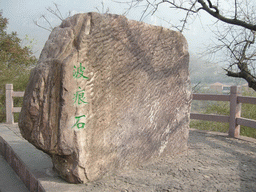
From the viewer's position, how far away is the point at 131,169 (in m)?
3.14

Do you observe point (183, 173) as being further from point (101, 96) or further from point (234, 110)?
point (234, 110)

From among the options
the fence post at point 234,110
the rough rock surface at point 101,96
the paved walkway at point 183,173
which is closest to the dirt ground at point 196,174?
the paved walkway at point 183,173

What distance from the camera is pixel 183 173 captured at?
306 cm

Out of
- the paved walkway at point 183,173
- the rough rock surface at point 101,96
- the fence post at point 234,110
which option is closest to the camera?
the rough rock surface at point 101,96

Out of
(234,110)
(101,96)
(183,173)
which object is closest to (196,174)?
(183,173)

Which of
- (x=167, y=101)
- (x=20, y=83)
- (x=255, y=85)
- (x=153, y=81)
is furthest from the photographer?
(x=20, y=83)

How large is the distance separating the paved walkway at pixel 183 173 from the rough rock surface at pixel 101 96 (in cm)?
15

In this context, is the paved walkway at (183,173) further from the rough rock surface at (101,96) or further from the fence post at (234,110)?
the fence post at (234,110)

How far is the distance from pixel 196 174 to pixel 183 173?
0.16 m

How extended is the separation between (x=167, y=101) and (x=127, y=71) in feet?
2.96

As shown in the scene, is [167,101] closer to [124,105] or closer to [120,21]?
[124,105]

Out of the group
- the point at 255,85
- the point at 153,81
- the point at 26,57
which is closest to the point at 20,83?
the point at 26,57

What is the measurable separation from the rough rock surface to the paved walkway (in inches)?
5.8

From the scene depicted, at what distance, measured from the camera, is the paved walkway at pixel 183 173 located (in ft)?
8.66
